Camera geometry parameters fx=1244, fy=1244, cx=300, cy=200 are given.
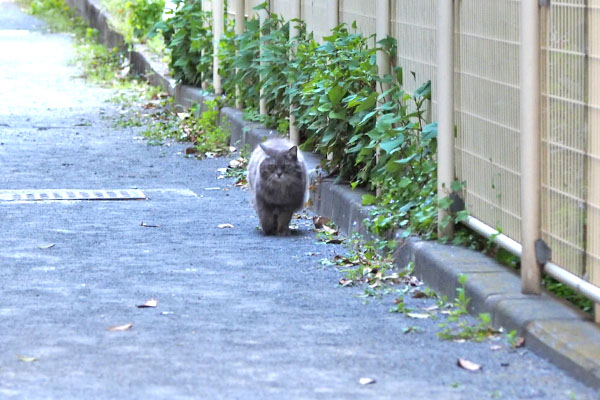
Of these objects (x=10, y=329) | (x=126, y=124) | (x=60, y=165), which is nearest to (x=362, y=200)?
(x=10, y=329)

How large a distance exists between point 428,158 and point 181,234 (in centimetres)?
200

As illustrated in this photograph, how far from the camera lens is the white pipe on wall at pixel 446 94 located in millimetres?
6809

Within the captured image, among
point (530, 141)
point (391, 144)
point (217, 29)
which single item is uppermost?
point (217, 29)

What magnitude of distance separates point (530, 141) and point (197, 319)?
1798 millimetres

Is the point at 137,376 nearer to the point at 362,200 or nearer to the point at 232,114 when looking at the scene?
the point at 362,200

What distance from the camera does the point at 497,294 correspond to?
5.78 metres

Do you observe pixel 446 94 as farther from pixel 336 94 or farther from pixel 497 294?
pixel 336 94

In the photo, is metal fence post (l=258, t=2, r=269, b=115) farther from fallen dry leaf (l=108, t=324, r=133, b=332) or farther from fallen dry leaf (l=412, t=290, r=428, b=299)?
fallen dry leaf (l=108, t=324, r=133, b=332)

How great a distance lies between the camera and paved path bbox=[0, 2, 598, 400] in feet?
16.0

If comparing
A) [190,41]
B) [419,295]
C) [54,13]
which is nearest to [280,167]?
[419,295]

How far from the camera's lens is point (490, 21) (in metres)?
6.33

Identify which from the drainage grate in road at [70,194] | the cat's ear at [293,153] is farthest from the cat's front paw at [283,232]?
the drainage grate in road at [70,194]

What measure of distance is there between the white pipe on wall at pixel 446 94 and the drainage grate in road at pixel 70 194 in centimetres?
392

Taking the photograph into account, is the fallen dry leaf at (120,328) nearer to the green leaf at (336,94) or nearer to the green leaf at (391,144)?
the green leaf at (391,144)
